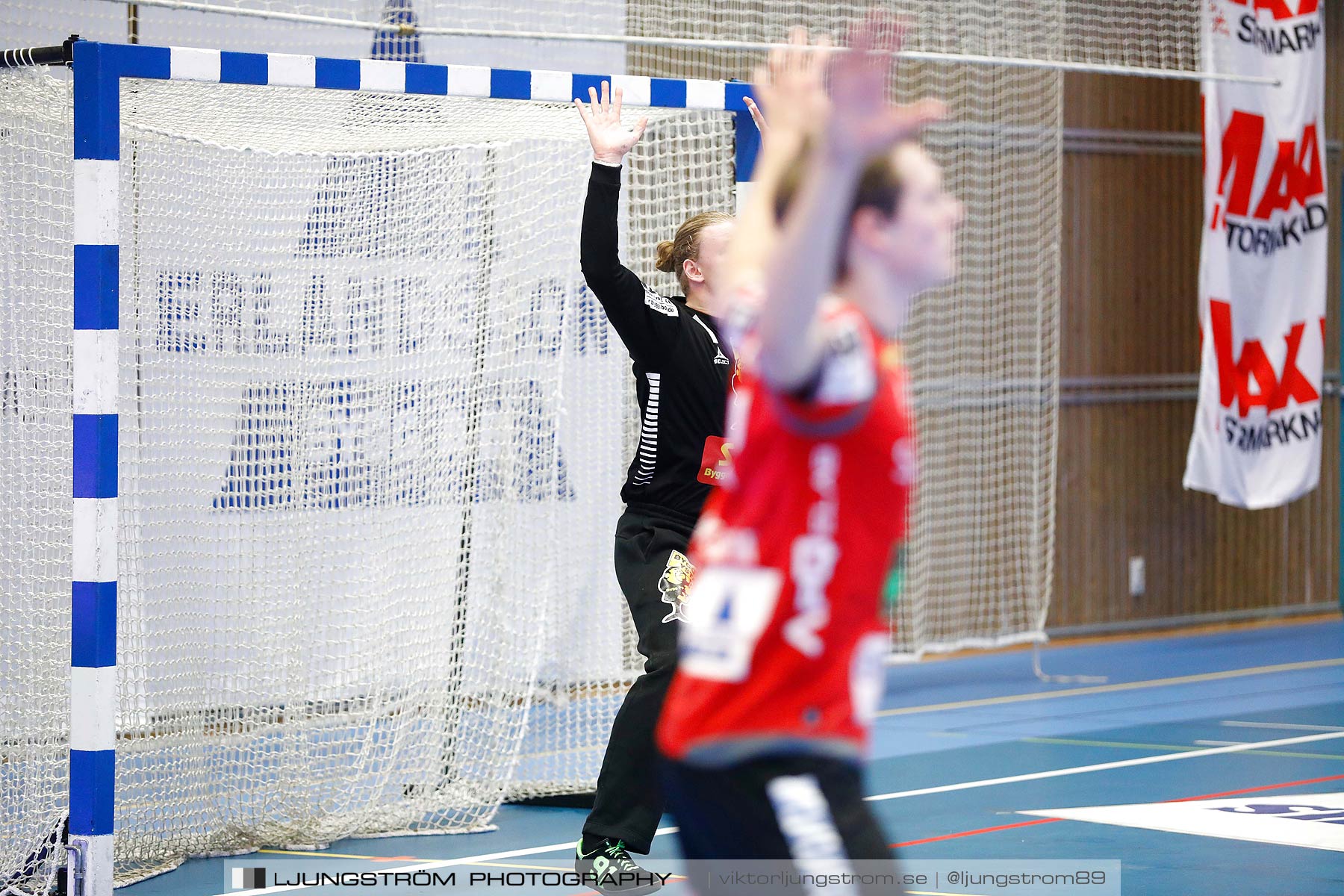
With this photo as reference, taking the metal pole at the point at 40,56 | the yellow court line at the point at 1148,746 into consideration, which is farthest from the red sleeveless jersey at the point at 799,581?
the yellow court line at the point at 1148,746

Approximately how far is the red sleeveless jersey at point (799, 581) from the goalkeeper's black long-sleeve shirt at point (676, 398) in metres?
2.26

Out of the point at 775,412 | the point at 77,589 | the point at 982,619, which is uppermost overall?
the point at 775,412

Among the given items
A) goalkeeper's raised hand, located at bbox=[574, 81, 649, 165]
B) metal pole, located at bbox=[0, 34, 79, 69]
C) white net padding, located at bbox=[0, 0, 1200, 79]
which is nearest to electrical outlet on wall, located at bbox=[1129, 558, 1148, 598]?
white net padding, located at bbox=[0, 0, 1200, 79]

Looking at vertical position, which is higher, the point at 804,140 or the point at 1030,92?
the point at 1030,92

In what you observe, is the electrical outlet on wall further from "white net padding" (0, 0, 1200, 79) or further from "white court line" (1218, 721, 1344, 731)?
"white court line" (1218, 721, 1344, 731)

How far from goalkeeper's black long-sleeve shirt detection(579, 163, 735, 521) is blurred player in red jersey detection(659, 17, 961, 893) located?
2.23m

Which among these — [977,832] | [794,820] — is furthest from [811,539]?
[977,832]

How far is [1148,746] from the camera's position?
24.3ft

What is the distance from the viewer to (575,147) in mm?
7098

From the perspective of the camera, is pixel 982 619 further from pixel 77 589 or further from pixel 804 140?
pixel 804 140

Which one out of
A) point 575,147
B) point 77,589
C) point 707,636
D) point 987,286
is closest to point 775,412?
point 707,636

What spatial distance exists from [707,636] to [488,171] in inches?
171

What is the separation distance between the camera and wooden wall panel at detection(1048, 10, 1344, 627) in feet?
37.5

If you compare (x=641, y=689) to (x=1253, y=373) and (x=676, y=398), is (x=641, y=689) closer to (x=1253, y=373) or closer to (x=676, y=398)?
(x=676, y=398)
